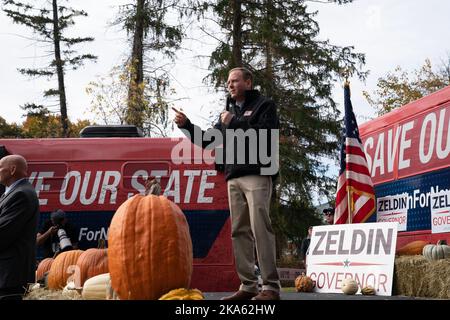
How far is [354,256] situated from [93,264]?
312cm

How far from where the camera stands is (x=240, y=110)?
215 inches

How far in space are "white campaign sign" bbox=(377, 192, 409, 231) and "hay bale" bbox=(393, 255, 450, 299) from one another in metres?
0.85

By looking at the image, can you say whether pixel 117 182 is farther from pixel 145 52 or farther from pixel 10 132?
pixel 10 132

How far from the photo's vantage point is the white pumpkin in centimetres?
504

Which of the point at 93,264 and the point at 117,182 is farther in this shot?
the point at 117,182

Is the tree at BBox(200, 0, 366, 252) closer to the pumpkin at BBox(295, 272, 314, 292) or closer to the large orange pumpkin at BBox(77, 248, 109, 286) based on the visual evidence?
the pumpkin at BBox(295, 272, 314, 292)

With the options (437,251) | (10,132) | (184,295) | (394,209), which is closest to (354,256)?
(437,251)

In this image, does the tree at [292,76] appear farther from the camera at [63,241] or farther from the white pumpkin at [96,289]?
the white pumpkin at [96,289]

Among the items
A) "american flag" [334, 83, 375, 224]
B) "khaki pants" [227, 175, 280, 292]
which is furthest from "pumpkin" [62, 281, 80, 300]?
"american flag" [334, 83, 375, 224]

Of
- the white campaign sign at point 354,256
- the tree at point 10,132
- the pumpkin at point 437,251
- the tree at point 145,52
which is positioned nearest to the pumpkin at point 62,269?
the white campaign sign at point 354,256

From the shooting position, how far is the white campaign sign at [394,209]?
8461 mm

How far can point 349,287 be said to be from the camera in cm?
757

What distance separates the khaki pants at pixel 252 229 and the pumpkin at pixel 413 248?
11.1 ft
